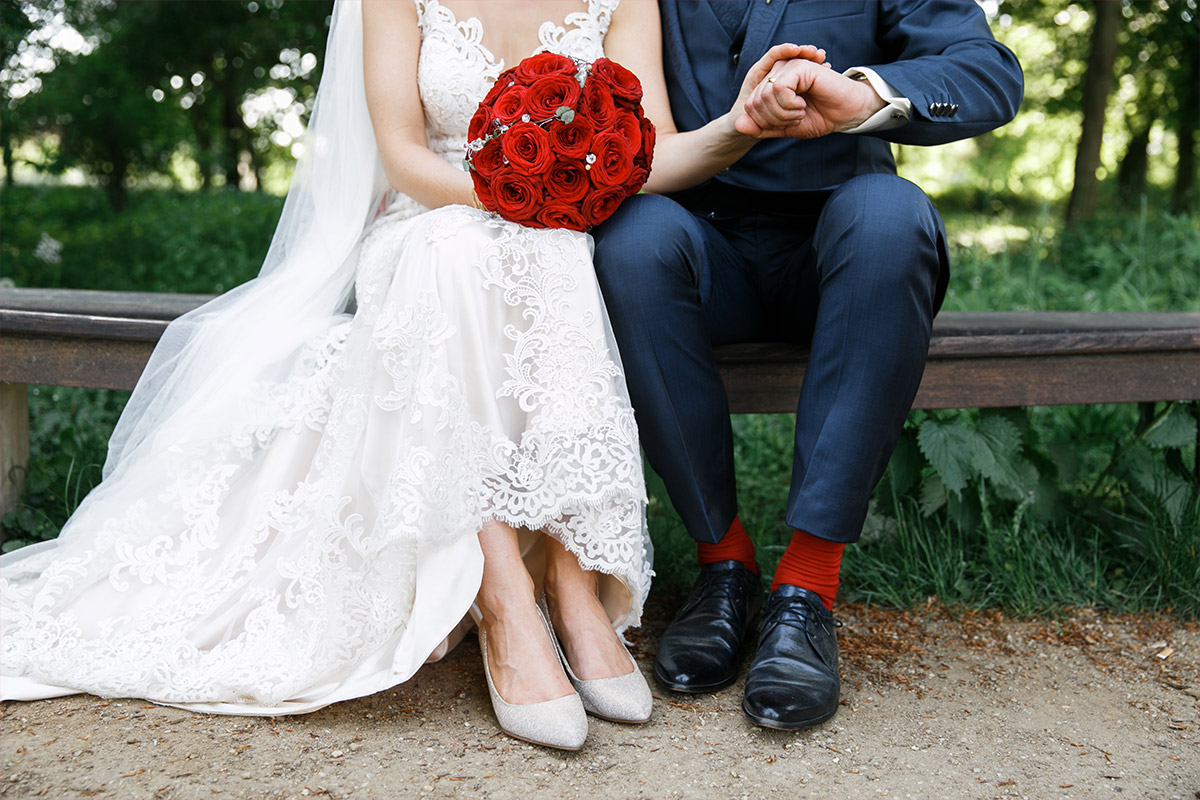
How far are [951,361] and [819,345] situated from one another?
563 millimetres

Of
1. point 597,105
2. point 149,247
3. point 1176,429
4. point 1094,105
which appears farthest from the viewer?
point 1094,105

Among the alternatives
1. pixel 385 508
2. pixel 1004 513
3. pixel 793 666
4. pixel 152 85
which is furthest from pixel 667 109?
pixel 152 85

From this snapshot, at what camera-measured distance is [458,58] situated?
6.73 feet

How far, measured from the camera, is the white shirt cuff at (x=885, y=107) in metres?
1.73

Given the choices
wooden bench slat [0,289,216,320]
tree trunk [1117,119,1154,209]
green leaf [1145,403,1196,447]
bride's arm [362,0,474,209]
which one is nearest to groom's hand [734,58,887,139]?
bride's arm [362,0,474,209]

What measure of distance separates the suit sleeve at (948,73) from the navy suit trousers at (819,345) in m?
0.17

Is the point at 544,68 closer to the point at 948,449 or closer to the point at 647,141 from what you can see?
the point at 647,141

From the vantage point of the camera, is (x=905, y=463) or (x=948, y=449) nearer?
(x=948, y=449)

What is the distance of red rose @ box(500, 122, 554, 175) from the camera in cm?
164

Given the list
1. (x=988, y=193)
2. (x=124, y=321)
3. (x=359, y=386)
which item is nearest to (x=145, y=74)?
(x=124, y=321)

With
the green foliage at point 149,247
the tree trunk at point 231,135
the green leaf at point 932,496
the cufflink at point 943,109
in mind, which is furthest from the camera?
the tree trunk at point 231,135

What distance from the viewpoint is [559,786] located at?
1.41 metres

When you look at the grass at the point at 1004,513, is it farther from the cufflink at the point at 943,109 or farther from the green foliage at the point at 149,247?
the green foliage at the point at 149,247

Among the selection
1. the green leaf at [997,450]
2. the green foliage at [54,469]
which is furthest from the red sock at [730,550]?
the green foliage at [54,469]
